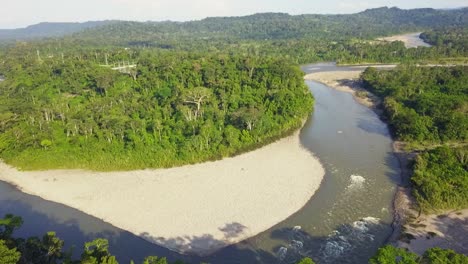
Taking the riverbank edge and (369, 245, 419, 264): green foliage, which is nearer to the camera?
(369, 245, 419, 264): green foliage

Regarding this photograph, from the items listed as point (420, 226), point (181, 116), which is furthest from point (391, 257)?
point (181, 116)

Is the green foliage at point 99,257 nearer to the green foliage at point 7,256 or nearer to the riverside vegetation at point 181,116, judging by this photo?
the riverside vegetation at point 181,116

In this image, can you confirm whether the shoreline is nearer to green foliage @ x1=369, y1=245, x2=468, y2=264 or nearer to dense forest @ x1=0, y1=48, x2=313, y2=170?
green foliage @ x1=369, y1=245, x2=468, y2=264

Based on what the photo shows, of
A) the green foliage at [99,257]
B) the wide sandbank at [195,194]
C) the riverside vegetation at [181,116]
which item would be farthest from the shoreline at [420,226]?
the green foliage at [99,257]

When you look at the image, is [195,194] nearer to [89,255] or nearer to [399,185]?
[89,255]

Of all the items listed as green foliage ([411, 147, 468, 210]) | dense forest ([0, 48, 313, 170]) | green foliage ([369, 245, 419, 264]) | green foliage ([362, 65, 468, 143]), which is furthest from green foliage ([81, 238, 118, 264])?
green foliage ([362, 65, 468, 143])

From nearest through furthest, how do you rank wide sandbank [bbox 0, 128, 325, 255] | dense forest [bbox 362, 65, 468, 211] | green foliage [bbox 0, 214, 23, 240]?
1. green foliage [bbox 0, 214, 23, 240]
2. wide sandbank [bbox 0, 128, 325, 255]
3. dense forest [bbox 362, 65, 468, 211]
